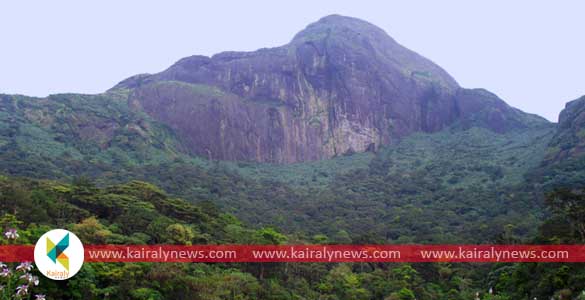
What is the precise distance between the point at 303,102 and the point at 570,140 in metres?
39.5

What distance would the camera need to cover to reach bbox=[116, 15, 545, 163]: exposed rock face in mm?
75450

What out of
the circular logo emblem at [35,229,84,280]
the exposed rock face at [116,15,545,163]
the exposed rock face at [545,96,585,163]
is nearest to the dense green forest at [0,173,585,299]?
the circular logo emblem at [35,229,84,280]

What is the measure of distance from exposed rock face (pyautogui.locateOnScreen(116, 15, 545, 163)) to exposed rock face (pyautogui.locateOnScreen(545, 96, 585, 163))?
22106 mm

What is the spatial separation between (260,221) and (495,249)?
20.8 meters

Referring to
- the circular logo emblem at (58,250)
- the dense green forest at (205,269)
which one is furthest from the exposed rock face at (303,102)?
the circular logo emblem at (58,250)

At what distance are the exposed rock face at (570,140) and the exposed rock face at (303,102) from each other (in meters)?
22.1

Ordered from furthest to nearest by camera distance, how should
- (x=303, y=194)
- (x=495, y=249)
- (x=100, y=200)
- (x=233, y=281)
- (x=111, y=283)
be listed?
(x=303, y=194)
(x=495, y=249)
(x=100, y=200)
(x=233, y=281)
(x=111, y=283)

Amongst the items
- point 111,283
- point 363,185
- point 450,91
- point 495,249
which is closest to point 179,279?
point 111,283

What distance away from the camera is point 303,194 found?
5956cm

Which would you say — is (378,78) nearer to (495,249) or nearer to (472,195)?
(472,195)

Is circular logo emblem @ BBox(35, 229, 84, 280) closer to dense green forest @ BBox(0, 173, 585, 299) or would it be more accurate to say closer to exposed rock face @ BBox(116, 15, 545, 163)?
dense green forest @ BBox(0, 173, 585, 299)

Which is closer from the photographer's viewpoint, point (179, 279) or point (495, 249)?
point (179, 279)

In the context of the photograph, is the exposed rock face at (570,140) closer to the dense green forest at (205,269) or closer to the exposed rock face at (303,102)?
the exposed rock face at (303,102)

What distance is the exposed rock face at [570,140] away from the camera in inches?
2000
